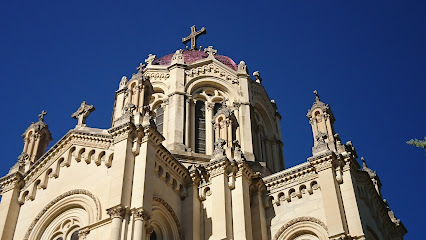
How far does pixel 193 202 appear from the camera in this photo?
77.3 feet

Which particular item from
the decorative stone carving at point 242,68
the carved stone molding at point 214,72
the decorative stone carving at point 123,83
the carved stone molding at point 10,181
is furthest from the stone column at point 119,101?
the carved stone molding at point 10,181

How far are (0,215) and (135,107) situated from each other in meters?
6.96

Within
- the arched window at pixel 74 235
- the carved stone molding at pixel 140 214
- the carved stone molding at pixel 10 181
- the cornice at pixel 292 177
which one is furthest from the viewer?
the cornice at pixel 292 177

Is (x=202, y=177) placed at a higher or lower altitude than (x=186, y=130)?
lower

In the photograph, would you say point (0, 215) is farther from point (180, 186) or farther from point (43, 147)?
point (180, 186)

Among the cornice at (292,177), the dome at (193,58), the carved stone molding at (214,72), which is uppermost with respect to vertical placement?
the dome at (193,58)

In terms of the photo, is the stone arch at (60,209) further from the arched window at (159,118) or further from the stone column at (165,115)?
the arched window at (159,118)

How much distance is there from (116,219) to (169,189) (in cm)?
459

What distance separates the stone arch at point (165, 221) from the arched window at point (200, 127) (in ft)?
25.7

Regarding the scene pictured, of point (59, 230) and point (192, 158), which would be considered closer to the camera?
point (59, 230)

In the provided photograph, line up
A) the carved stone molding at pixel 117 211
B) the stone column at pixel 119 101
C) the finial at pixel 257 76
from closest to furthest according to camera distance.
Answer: the carved stone molding at pixel 117 211 → the stone column at pixel 119 101 → the finial at pixel 257 76

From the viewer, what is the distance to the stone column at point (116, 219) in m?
18.3

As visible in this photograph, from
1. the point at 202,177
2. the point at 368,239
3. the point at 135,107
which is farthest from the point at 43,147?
the point at 368,239

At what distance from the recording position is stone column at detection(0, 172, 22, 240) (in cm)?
2252
